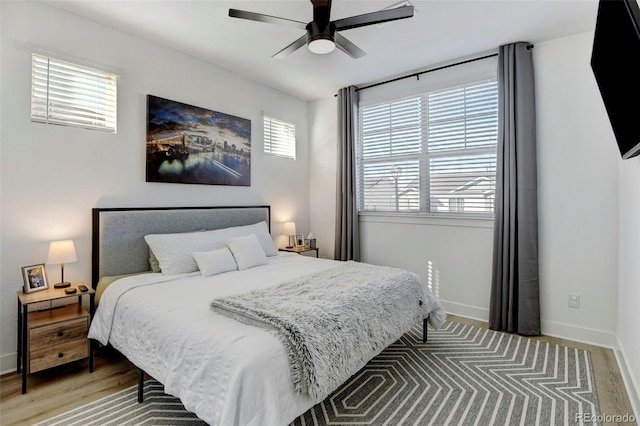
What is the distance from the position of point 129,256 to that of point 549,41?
4.34 metres

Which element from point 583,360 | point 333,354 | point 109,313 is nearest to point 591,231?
point 583,360

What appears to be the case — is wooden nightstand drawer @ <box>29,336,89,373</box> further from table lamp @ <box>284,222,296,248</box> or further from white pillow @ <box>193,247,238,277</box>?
table lamp @ <box>284,222,296,248</box>

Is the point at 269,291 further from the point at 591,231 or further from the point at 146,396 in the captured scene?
the point at 591,231

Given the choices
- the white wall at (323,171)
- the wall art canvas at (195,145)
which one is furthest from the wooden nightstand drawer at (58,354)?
the white wall at (323,171)

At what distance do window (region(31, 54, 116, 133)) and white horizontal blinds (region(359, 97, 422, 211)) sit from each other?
114 inches

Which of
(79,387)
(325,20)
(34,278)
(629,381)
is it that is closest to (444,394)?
(629,381)

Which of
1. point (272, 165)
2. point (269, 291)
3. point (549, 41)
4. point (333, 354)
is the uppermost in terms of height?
point (549, 41)

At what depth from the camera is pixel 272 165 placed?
446 cm

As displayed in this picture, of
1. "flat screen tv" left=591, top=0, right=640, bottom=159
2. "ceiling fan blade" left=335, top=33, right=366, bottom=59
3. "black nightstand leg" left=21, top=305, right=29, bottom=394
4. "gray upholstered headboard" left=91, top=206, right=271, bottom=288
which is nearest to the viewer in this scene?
"flat screen tv" left=591, top=0, right=640, bottom=159

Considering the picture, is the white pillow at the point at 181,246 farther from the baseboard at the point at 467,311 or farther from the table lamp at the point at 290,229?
the baseboard at the point at 467,311

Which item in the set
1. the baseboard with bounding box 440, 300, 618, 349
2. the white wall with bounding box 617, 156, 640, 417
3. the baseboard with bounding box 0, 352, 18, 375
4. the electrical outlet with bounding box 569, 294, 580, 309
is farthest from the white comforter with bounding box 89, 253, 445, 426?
the electrical outlet with bounding box 569, 294, 580, 309

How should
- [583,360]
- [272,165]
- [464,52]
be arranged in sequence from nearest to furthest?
[583,360]
[464,52]
[272,165]

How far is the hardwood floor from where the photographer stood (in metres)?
1.99

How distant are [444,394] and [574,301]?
1802mm
